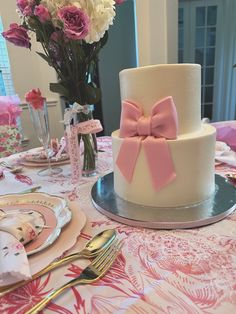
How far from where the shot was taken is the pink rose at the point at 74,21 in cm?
65

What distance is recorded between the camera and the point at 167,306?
345 millimetres

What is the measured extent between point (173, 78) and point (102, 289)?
1.48ft

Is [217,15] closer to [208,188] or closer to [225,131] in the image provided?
[225,131]

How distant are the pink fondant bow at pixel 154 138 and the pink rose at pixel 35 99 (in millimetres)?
362

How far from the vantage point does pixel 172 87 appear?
0.58m

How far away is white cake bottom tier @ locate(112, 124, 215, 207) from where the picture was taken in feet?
1.85

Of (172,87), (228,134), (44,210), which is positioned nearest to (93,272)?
(44,210)

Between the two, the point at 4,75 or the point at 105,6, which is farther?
the point at 4,75

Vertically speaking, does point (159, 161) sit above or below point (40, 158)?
above

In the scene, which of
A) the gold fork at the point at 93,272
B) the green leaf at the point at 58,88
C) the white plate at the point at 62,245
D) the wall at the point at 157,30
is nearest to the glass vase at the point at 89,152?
the green leaf at the point at 58,88

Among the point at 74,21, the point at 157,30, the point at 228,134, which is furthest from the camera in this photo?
the point at 157,30

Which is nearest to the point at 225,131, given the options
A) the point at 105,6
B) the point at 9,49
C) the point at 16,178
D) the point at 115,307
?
the point at 105,6

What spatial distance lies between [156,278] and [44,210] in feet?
0.99

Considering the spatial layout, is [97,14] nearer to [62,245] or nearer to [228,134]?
[62,245]
